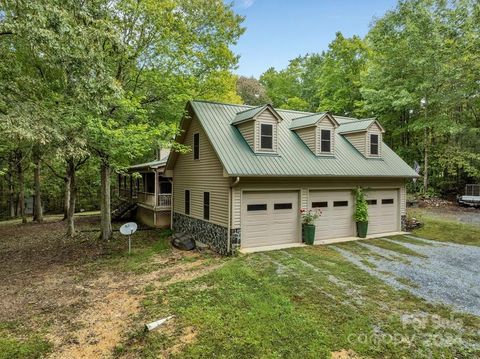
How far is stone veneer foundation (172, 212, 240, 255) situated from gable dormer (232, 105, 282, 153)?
3302 millimetres

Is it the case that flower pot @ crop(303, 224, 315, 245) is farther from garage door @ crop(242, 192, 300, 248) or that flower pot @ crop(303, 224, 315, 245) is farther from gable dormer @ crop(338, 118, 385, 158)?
gable dormer @ crop(338, 118, 385, 158)

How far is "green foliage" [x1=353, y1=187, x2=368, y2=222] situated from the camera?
41.4 ft

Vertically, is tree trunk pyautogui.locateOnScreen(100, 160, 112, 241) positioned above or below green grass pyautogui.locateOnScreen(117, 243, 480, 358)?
above

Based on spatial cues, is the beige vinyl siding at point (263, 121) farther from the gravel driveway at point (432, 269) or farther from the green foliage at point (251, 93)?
the green foliage at point (251, 93)

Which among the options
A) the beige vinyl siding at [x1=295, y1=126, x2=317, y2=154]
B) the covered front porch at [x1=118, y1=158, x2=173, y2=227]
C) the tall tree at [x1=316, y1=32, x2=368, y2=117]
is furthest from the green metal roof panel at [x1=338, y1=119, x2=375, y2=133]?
the tall tree at [x1=316, y1=32, x2=368, y2=117]

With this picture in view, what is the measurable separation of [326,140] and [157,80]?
7.77m

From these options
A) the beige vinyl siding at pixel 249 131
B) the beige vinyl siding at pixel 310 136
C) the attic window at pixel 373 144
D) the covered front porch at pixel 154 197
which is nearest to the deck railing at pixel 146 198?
the covered front porch at pixel 154 197

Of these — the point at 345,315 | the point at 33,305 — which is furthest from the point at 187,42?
the point at 345,315

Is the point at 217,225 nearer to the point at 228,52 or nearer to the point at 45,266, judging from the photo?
the point at 45,266

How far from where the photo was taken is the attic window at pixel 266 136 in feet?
Answer: 37.1

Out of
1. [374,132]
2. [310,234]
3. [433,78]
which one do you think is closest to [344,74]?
[433,78]

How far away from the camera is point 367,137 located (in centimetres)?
1385

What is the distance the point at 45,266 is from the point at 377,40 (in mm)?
26874

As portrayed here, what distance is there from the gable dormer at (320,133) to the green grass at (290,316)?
18.8 feet
